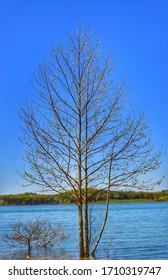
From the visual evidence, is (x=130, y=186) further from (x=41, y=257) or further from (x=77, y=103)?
(x=41, y=257)

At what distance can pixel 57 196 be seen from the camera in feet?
29.7

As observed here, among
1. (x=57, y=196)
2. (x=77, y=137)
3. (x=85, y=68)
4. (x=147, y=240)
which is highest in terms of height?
(x=85, y=68)

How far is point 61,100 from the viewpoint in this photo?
876cm

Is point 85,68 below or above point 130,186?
above
